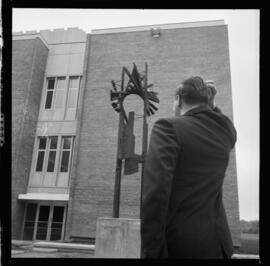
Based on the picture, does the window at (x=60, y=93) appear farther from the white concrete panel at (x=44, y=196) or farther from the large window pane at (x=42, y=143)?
the white concrete panel at (x=44, y=196)

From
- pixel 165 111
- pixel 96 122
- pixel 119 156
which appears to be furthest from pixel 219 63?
pixel 119 156

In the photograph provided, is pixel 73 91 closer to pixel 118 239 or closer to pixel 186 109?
pixel 118 239

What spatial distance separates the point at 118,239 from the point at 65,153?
10922mm

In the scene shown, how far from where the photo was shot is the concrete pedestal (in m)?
Result: 3.66

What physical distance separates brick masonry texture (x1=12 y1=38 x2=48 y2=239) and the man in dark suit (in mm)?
13319

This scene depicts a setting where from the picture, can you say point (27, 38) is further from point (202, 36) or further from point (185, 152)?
point (185, 152)

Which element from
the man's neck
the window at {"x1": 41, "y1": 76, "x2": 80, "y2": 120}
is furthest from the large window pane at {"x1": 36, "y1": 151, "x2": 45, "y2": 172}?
the man's neck

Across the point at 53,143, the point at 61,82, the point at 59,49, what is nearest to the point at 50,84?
the point at 61,82

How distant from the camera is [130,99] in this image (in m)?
13.5

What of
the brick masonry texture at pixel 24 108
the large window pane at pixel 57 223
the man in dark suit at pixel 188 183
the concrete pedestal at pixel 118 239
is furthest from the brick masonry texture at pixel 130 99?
the man in dark suit at pixel 188 183

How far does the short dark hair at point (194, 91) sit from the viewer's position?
1.59 m
